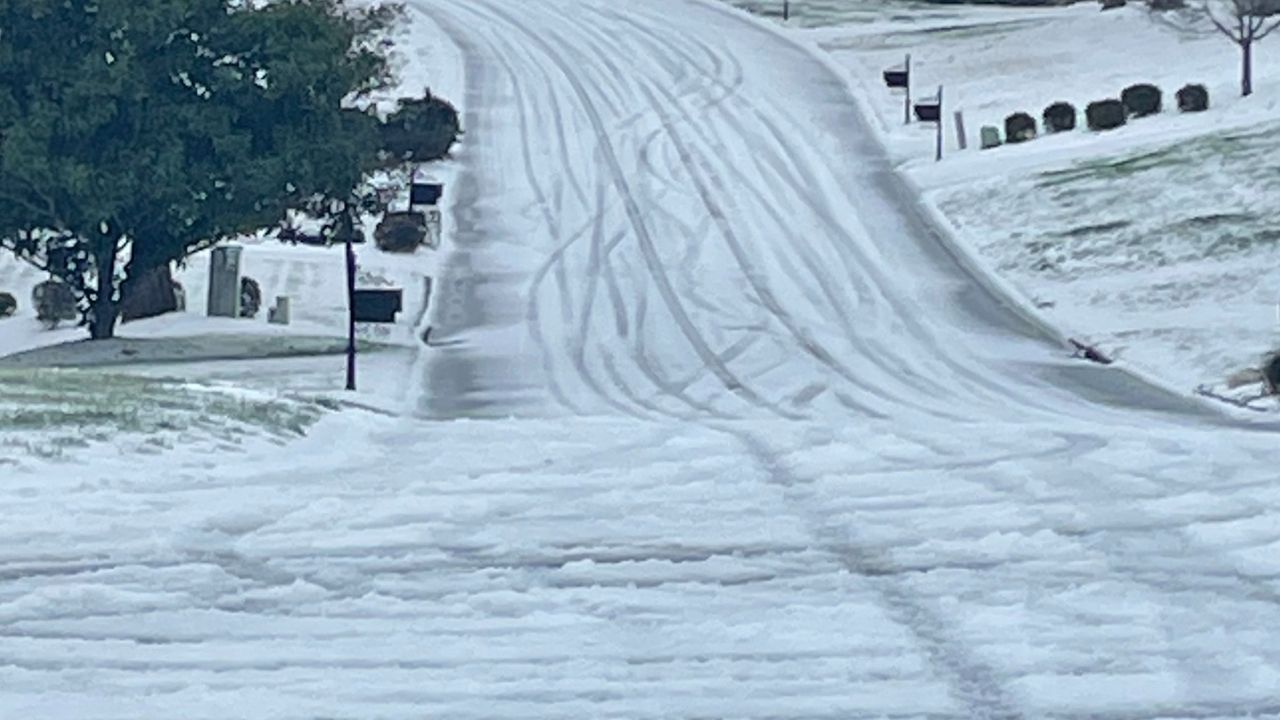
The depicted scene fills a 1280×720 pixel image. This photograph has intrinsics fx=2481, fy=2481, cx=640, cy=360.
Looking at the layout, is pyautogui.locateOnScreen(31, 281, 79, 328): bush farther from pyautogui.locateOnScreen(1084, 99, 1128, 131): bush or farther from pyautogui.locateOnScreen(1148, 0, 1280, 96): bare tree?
pyautogui.locateOnScreen(1148, 0, 1280, 96): bare tree

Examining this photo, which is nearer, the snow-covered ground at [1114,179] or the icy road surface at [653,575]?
the icy road surface at [653,575]

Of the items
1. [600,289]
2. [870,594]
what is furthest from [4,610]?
[600,289]

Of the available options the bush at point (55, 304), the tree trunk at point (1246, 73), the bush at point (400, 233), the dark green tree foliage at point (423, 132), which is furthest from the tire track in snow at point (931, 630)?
the tree trunk at point (1246, 73)

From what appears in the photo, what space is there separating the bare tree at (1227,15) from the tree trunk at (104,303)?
34430mm

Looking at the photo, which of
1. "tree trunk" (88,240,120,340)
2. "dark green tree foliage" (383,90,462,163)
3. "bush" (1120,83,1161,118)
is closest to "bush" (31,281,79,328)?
"tree trunk" (88,240,120,340)

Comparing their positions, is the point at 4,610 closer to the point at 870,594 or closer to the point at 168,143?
the point at 870,594

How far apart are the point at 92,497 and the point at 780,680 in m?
6.07

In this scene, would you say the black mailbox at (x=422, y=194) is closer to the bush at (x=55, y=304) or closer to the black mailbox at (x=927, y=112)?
the bush at (x=55, y=304)

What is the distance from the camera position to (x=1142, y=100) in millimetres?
65062

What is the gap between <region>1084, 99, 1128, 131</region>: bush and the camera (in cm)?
6381

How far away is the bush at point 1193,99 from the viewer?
63.9 meters

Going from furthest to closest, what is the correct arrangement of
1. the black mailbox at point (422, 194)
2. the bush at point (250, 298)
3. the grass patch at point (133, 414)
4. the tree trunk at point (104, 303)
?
the black mailbox at point (422, 194)
the bush at point (250, 298)
the tree trunk at point (104, 303)
the grass patch at point (133, 414)

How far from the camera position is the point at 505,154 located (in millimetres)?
67000

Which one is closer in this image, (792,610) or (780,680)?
(780,680)
